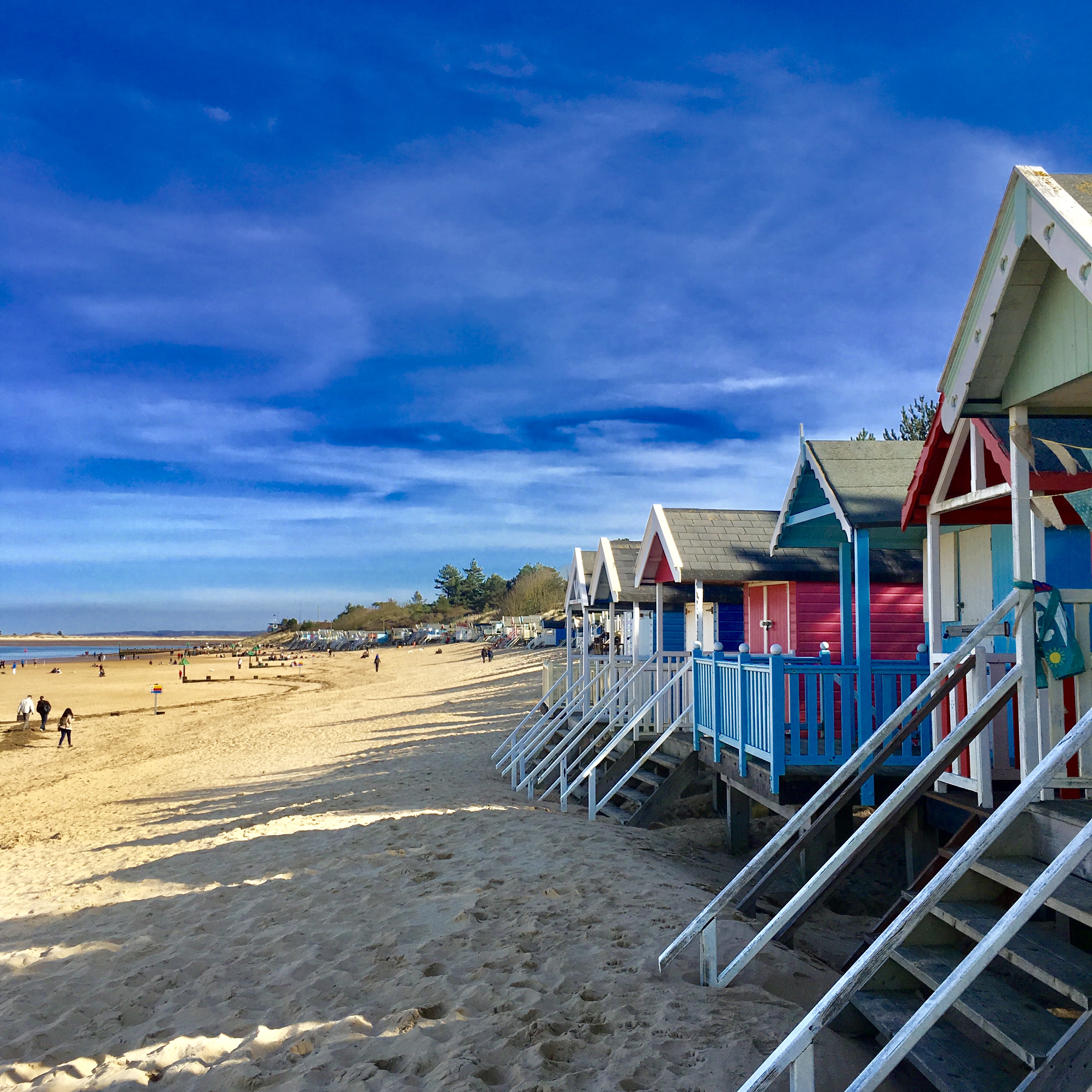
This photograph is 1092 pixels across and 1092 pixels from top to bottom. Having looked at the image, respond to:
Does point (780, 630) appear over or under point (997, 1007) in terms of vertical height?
over

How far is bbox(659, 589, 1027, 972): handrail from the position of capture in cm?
487

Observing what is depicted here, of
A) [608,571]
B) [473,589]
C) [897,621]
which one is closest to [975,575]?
[897,621]

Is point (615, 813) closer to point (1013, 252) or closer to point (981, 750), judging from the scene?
point (981, 750)

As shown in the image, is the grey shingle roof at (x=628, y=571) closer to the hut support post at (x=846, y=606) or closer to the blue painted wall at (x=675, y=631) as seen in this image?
the blue painted wall at (x=675, y=631)

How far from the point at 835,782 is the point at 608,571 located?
12825mm

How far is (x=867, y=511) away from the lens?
8102 mm

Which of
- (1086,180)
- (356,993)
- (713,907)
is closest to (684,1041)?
(713,907)

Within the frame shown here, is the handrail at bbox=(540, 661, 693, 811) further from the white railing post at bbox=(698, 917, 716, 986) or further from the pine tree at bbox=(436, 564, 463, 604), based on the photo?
the pine tree at bbox=(436, 564, 463, 604)

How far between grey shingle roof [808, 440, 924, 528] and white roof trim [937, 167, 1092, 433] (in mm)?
2695

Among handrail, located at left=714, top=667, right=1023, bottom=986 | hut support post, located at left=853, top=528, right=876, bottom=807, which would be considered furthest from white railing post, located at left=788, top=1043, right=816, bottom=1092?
hut support post, located at left=853, top=528, right=876, bottom=807

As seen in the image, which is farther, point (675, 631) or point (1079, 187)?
point (675, 631)

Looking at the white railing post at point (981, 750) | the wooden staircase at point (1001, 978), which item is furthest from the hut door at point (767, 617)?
the wooden staircase at point (1001, 978)

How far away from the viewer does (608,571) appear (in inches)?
706

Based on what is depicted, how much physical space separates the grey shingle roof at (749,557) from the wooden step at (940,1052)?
7799 millimetres
